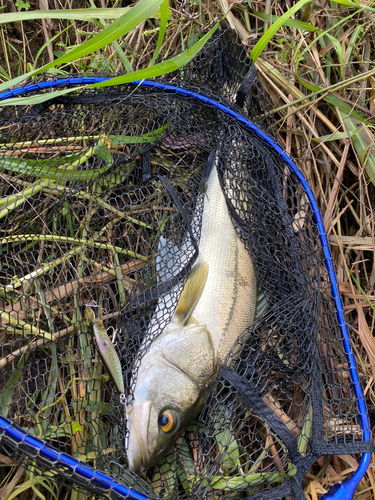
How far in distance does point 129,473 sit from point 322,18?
339cm

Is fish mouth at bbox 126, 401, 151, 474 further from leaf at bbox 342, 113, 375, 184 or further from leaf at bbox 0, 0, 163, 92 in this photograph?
leaf at bbox 342, 113, 375, 184

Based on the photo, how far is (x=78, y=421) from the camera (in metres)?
2.32

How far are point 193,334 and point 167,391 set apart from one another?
0.34 meters

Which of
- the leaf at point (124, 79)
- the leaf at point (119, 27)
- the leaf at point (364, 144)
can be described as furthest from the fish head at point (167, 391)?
the leaf at point (364, 144)

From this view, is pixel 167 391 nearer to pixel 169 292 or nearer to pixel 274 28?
pixel 169 292

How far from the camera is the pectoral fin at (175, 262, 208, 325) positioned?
7.67 ft

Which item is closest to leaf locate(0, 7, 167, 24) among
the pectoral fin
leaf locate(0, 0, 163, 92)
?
leaf locate(0, 0, 163, 92)

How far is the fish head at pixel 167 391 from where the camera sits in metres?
2.05

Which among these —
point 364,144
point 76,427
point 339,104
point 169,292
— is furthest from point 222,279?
point 339,104

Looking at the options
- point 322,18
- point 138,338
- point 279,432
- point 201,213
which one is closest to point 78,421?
point 138,338

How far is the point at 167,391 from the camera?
2.13 m

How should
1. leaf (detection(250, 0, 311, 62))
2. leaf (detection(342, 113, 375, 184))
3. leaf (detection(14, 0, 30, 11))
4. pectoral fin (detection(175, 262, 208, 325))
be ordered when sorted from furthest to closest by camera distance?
leaf (detection(14, 0, 30, 11)) → leaf (detection(342, 113, 375, 184)) → leaf (detection(250, 0, 311, 62)) → pectoral fin (detection(175, 262, 208, 325))

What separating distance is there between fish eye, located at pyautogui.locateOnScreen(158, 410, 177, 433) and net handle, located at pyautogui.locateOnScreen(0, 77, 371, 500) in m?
0.36

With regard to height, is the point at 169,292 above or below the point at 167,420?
above
